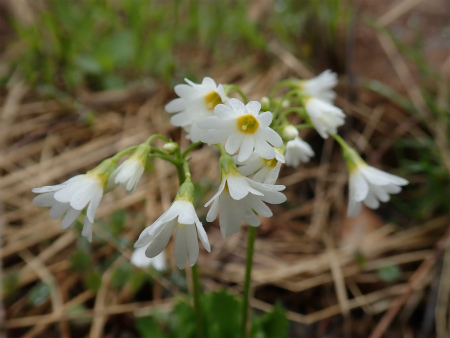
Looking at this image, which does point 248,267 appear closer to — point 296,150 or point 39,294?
point 296,150

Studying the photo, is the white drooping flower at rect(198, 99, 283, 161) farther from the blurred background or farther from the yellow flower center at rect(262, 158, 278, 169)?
the blurred background

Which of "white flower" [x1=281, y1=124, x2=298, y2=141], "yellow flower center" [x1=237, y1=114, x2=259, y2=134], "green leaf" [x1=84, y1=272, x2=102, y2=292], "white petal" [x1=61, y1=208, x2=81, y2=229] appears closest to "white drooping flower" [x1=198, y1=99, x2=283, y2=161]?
"yellow flower center" [x1=237, y1=114, x2=259, y2=134]

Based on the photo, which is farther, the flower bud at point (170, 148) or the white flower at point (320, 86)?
the white flower at point (320, 86)

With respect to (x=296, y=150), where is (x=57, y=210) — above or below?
above

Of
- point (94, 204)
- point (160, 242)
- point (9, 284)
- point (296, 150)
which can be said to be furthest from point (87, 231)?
point (9, 284)

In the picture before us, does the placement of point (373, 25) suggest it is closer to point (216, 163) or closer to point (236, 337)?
point (216, 163)

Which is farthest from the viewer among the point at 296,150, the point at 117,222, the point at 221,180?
the point at 117,222

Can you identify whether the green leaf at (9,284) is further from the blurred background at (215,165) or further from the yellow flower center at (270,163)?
the yellow flower center at (270,163)

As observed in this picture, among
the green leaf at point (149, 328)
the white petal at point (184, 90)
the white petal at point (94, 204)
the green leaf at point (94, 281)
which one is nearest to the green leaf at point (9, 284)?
the green leaf at point (94, 281)
